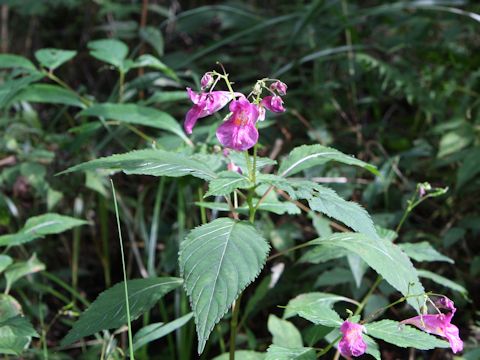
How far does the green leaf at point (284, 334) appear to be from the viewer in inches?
65.7

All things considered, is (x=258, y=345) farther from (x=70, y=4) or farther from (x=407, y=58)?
(x=70, y=4)

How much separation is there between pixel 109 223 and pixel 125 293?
1.50 m

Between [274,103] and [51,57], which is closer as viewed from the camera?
[274,103]

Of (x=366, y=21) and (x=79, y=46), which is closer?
(x=366, y=21)

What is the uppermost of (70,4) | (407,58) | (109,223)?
(70,4)

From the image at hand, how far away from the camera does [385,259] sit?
1.25 m

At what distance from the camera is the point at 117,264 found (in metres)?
2.73

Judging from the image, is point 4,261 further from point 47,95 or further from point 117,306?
point 47,95

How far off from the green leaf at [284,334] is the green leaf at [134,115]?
62 cm

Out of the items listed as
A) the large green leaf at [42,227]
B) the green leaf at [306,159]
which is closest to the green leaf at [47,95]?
the large green leaf at [42,227]

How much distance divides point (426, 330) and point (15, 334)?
36.4 inches

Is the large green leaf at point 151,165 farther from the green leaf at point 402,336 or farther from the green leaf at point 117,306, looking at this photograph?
the green leaf at point 402,336

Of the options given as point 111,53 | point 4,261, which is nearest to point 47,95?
point 111,53

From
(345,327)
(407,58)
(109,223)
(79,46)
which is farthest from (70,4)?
(345,327)
